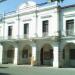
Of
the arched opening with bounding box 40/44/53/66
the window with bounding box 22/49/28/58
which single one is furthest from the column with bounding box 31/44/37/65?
the window with bounding box 22/49/28/58

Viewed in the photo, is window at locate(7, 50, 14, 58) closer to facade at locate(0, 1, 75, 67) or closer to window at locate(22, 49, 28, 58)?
facade at locate(0, 1, 75, 67)

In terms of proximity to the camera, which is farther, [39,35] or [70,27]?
[39,35]

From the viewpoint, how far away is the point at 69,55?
1224 inches

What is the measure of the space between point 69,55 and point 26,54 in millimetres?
7434

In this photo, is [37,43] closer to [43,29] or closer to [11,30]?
[43,29]

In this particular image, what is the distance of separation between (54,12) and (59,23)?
1.56 metres

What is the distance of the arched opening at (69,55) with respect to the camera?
30.8m

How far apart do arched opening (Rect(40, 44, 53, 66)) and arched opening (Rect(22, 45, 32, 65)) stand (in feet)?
7.56

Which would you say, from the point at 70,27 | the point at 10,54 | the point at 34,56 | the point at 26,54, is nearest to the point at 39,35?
the point at 34,56

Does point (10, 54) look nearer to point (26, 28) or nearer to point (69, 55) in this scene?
point (26, 28)

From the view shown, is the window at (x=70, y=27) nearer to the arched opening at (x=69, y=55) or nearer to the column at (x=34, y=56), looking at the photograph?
the arched opening at (x=69, y=55)

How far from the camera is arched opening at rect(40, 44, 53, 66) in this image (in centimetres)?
3291

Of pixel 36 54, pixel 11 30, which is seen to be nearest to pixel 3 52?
pixel 11 30

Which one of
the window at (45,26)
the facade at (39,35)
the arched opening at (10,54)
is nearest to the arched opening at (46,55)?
the facade at (39,35)
